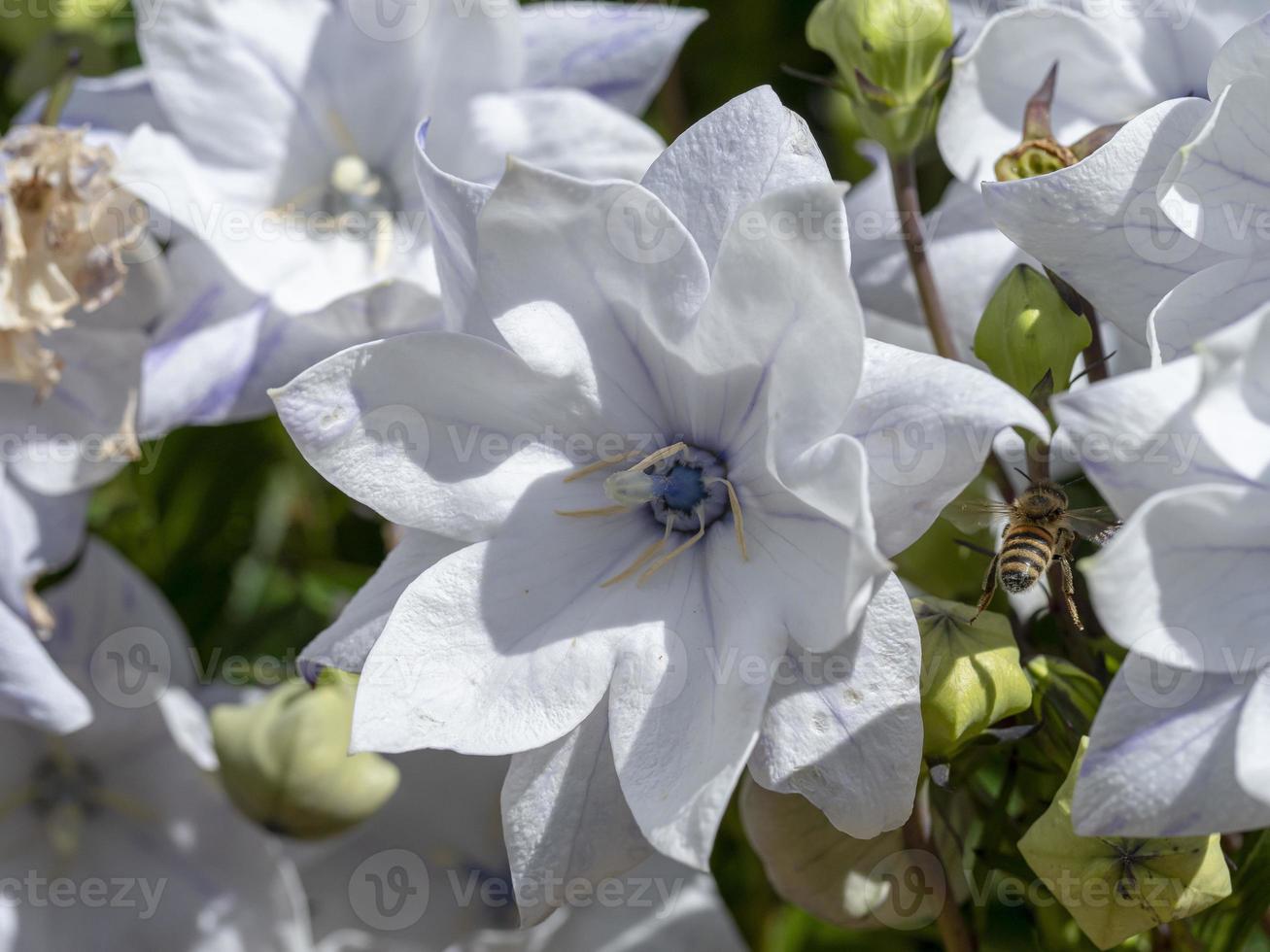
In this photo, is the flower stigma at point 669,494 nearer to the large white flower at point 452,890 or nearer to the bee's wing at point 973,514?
the bee's wing at point 973,514

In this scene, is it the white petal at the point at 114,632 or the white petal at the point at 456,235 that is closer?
the white petal at the point at 456,235

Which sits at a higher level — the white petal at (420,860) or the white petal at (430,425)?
the white petal at (430,425)

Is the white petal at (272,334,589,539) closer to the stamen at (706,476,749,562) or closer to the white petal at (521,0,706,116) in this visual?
the stamen at (706,476,749,562)

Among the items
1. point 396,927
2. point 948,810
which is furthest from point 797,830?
point 396,927

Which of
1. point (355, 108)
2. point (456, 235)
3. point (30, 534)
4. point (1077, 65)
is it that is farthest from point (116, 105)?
point (1077, 65)

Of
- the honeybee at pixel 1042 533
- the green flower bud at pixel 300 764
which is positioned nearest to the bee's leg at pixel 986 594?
the honeybee at pixel 1042 533

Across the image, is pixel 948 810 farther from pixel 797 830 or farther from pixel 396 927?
pixel 396 927
